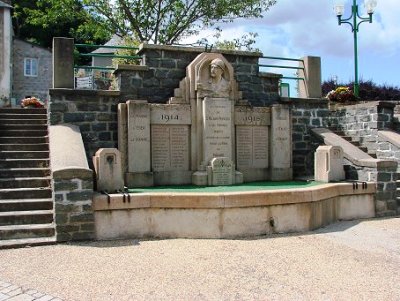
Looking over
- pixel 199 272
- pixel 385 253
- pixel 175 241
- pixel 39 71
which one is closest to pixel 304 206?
pixel 385 253

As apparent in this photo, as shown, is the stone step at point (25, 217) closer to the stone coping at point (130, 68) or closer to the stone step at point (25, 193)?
the stone step at point (25, 193)

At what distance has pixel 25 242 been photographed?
5.73 metres

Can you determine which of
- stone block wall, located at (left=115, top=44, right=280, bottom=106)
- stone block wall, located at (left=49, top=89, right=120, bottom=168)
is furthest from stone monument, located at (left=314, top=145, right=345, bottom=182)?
stone block wall, located at (left=49, top=89, right=120, bottom=168)

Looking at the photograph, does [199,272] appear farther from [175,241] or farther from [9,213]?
[9,213]

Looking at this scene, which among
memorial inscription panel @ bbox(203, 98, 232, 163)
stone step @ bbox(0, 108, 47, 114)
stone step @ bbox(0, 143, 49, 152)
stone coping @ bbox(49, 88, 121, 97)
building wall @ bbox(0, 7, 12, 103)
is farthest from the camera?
building wall @ bbox(0, 7, 12, 103)

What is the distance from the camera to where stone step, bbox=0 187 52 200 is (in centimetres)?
676

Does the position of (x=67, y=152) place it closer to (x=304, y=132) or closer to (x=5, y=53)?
(x=304, y=132)

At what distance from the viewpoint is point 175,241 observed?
620 centimetres

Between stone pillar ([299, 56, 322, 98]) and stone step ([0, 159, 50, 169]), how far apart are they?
6.77 metres

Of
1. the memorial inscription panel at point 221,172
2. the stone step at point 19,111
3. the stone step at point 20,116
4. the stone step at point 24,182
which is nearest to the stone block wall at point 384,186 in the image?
the memorial inscription panel at point 221,172

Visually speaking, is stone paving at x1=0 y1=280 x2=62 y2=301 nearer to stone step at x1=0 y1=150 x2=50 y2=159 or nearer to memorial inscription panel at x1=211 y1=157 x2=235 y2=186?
stone step at x1=0 y1=150 x2=50 y2=159

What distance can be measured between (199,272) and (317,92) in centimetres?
761

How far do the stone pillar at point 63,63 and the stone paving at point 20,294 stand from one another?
208 inches

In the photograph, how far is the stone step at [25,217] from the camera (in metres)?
6.15
